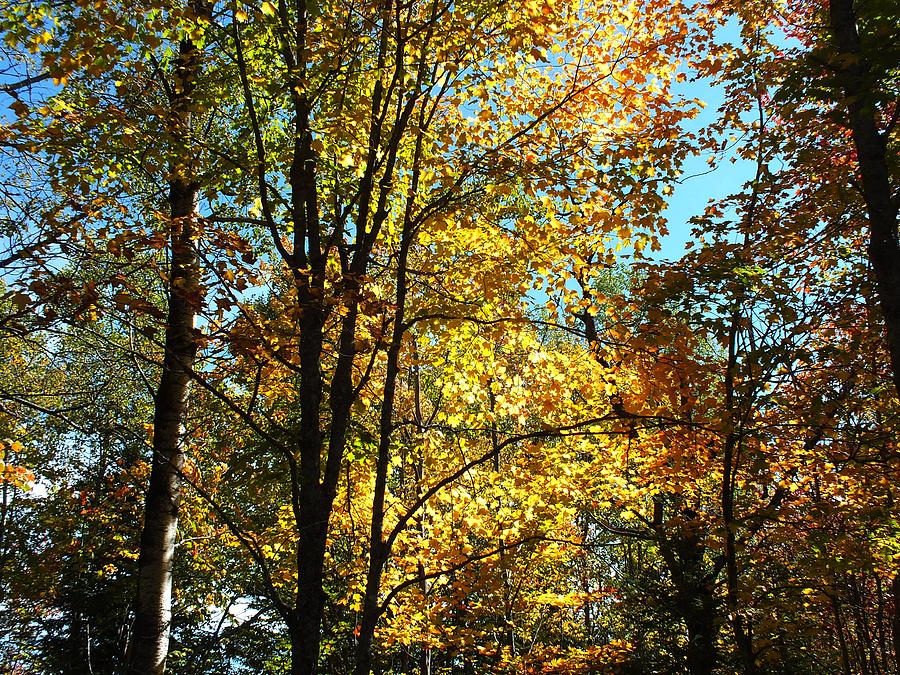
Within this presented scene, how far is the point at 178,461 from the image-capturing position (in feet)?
16.8

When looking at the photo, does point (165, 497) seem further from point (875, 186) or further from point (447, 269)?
point (875, 186)

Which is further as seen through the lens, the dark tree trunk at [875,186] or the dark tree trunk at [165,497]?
the dark tree trunk at [165,497]

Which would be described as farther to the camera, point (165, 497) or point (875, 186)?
point (165, 497)

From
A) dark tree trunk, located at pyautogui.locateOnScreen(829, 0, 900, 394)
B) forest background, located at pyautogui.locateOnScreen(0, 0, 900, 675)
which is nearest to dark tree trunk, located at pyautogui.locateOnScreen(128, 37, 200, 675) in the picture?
forest background, located at pyautogui.locateOnScreen(0, 0, 900, 675)

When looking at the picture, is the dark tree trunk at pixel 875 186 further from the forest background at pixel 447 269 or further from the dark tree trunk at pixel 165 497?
the dark tree trunk at pixel 165 497

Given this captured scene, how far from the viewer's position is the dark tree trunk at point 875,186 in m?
3.80

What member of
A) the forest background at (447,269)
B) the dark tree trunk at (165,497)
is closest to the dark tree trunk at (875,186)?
the forest background at (447,269)

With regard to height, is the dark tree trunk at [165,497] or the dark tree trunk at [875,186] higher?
the dark tree trunk at [875,186]

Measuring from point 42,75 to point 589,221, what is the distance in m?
4.38

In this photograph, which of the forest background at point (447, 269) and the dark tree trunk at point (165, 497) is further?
the dark tree trunk at point (165, 497)

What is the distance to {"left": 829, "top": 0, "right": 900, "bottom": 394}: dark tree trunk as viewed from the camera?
3801 mm

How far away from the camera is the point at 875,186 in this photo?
406 centimetres

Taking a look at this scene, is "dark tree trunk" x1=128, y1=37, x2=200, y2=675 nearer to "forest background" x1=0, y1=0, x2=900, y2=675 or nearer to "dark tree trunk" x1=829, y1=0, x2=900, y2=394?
"forest background" x1=0, y1=0, x2=900, y2=675

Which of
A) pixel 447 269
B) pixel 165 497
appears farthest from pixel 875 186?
pixel 165 497
